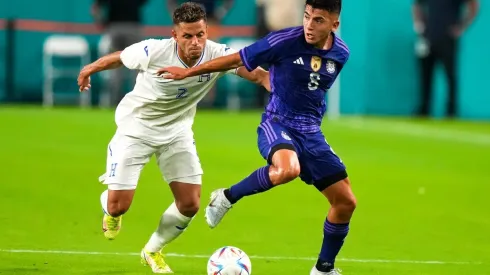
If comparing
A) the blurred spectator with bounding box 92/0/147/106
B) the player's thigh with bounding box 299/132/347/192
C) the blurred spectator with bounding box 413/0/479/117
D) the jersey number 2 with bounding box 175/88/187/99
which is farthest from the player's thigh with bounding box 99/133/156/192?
the blurred spectator with bounding box 413/0/479/117

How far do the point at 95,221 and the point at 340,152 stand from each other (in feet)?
24.1

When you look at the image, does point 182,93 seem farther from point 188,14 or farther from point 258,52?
point 258,52

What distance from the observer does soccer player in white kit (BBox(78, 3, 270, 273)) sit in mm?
8844

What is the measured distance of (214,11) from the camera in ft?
83.4

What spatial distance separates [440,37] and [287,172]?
16.9 meters

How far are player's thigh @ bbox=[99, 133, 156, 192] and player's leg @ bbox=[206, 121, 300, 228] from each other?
3.34 feet

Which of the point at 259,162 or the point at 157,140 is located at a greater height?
the point at 157,140

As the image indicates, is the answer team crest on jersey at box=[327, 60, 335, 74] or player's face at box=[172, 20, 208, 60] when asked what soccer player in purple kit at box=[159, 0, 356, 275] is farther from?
player's face at box=[172, 20, 208, 60]

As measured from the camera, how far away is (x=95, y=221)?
11.5 meters

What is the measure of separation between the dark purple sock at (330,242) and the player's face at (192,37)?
60.2 inches

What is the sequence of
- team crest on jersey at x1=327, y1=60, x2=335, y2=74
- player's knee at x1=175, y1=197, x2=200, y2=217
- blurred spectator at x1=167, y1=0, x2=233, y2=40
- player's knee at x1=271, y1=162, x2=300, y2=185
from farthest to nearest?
blurred spectator at x1=167, y1=0, x2=233, y2=40
player's knee at x1=175, y1=197, x2=200, y2=217
team crest on jersey at x1=327, y1=60, x2=335, y2=74
player's knee at x1=271, y1=162, x2=300, y2=185

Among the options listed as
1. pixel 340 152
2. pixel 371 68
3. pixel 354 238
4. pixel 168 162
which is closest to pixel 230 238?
pixel 354 238

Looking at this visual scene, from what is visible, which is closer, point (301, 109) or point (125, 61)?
point (301, 109)

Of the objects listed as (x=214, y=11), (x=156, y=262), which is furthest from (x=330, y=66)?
(x=214, y=11)
